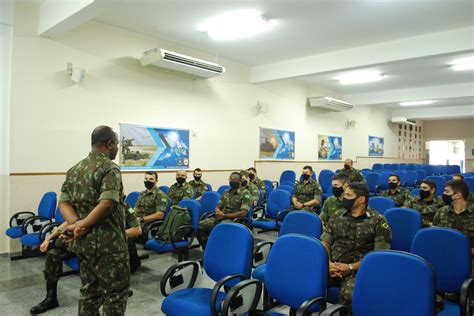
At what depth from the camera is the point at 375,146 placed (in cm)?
1377

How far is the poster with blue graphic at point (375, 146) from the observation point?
533 inches

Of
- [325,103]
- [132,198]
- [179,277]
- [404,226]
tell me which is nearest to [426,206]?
[404,226]

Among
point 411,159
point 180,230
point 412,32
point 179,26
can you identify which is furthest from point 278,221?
point 411,159

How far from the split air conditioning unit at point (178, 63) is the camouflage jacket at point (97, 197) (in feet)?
13.3

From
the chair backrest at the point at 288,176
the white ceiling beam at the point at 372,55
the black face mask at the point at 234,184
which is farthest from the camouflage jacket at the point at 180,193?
the white ceiling beam at the point at 372,55

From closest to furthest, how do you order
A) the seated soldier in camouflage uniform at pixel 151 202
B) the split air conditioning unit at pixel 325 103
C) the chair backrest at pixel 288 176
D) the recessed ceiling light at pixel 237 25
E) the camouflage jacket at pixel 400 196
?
the seated soldier in camouflage uniform at pixel 151 202 < the camouflage jacket at pixel 400 196 < the recessed ceiling light at pixel 237 25 < the chair backrest at pixel 288 176 < the split air conditioning unit at pixel 325 103

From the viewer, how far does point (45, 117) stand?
201 inches

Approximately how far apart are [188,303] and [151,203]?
2583mm

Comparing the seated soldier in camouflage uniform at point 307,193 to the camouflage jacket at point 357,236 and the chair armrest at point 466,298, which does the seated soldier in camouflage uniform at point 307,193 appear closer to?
the camouflage jacket at point 357,236

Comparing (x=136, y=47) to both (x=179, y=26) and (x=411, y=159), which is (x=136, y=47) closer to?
(x=179, y=26)

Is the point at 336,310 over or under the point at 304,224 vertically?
under

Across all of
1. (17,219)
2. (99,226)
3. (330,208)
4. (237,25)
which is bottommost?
(17,219)

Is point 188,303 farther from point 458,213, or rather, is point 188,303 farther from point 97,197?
point 458,213

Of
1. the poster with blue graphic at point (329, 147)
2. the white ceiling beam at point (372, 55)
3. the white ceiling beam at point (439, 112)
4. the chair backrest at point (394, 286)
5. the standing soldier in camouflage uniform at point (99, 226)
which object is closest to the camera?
the chair backrest at point (394, 286)
